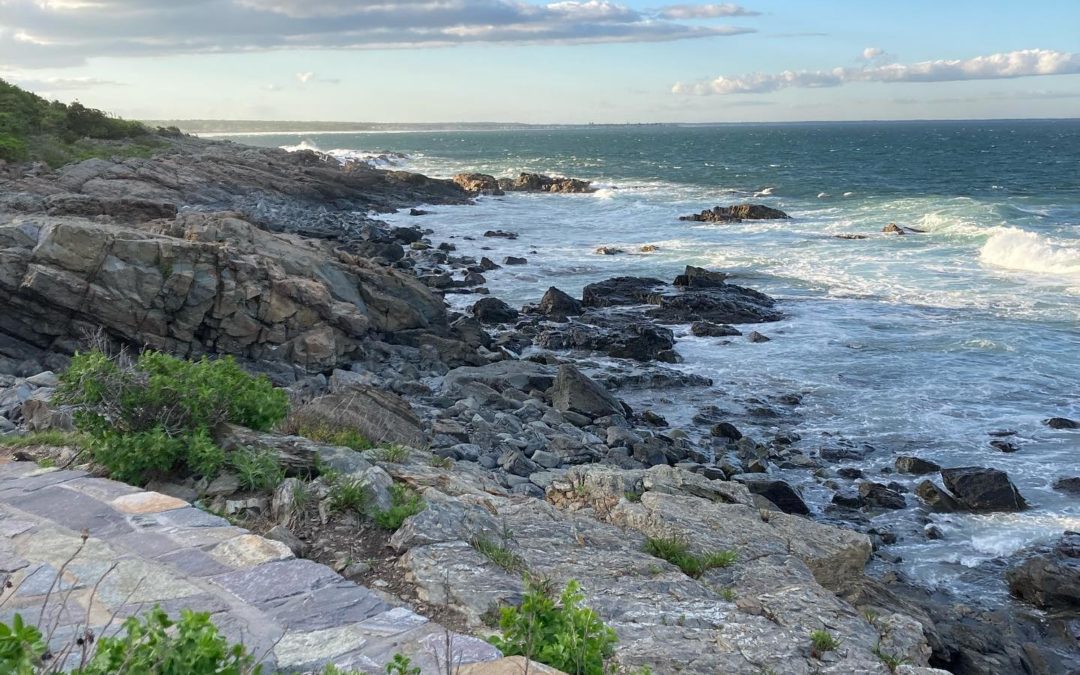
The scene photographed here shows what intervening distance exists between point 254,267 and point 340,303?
223 centimetres

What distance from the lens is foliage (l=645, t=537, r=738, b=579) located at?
21.9 ft

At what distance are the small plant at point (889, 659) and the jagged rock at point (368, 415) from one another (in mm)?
4929

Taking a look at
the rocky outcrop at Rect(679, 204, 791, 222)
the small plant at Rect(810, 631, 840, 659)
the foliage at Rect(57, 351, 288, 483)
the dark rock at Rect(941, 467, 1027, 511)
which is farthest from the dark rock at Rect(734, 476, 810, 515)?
the rocky outcrop at Rect(679, 204, 791, 222)

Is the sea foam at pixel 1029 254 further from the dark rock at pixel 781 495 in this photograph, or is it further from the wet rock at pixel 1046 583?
the wet rock at pixel 1046 583

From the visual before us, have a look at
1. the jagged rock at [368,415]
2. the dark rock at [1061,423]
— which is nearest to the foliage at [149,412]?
the jagged rock at [368,415]

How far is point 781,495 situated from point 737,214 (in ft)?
106

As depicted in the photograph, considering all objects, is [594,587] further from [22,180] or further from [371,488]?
[22,180]

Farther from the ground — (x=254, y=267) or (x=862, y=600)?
(x=254, y=267)

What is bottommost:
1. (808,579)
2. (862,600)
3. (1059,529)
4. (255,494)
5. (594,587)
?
(1059,529)

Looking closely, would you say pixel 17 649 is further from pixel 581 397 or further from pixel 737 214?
pixel 737 214

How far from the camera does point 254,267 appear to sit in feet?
53.2

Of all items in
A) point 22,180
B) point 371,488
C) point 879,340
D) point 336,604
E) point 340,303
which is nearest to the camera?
point 336,604

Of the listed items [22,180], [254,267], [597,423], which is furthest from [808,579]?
[22,180]

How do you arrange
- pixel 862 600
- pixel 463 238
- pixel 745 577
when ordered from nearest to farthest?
pixel 745 577
pixel 862 600
pixel 463 238
